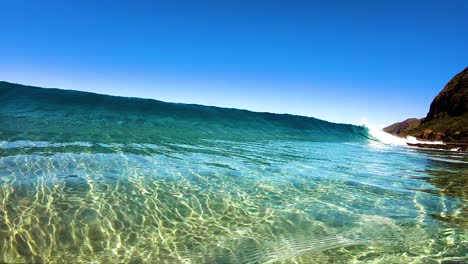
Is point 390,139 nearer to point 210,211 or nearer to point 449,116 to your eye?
point 449,116

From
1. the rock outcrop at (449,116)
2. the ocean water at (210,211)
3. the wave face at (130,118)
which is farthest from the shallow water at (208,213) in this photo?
the rock outcrop at (449,116)

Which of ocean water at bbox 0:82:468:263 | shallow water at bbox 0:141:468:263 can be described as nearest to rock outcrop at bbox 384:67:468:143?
ocean water at bbox 0:82:468:263

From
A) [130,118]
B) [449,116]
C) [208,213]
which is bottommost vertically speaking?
[208,213]

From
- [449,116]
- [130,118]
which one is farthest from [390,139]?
[130,118]

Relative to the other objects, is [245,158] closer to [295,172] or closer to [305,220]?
[295,172]

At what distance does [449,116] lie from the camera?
3550cm

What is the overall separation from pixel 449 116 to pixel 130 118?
33586 mm

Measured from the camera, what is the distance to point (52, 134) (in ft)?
36.1

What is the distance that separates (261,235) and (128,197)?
2.29m

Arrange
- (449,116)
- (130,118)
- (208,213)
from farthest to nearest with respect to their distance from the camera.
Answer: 1. (449,116)
2. (130,118)
3. (208,213)

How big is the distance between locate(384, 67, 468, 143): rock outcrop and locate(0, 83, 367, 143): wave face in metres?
8.27

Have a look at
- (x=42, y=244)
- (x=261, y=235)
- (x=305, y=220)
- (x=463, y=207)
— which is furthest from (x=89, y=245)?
(x=463, y=207)

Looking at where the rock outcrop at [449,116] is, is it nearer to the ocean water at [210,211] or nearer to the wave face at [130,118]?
the wave face at [130,118]

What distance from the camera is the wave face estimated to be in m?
15.1
